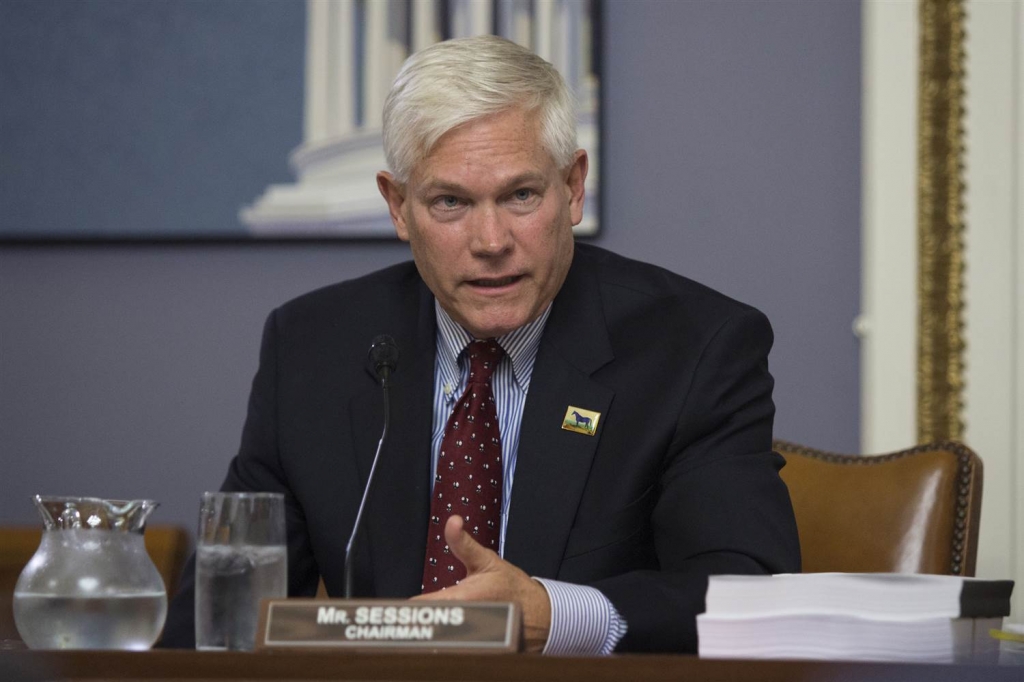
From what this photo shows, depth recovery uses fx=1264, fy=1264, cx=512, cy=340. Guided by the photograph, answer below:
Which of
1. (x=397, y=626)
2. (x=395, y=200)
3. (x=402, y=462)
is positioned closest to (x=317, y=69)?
(x=395, y=200)

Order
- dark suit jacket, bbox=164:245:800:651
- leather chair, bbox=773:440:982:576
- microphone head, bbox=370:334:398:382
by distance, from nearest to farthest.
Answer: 1. microphone head, bbox=370:334:398:382
2. dark suit jacket, bbox=164:245:800:651
3. leather chair, bbox=773:440:982:576

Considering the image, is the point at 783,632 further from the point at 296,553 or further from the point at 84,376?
the point at 84,376

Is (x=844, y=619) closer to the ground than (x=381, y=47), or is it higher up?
closer to the ground

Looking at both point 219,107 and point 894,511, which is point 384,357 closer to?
point 894,511

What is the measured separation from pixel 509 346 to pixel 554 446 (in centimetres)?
24

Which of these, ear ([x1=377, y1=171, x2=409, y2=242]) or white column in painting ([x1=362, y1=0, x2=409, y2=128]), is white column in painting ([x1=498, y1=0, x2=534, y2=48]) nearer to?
white column in painting ([x1=362, y1=0, x2=409, y2=128])

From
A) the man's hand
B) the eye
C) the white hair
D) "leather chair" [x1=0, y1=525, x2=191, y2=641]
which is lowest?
"leather chair" [x1=0, y1=525, x2=191, y2=641]

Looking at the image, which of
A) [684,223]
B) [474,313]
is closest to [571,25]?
[684,223]

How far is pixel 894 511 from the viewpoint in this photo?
92.4 inches

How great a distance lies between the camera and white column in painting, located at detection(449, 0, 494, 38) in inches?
120

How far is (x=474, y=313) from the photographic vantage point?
2.03m

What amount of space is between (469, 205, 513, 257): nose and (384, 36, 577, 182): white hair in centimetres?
14

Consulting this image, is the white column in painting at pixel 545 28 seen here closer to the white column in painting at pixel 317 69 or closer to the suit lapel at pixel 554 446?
the white column in painting at pixel 317 69

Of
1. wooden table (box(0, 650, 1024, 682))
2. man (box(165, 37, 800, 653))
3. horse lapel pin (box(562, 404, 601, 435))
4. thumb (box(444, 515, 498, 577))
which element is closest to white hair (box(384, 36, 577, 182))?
man (box(165, 37, 800, 653))
